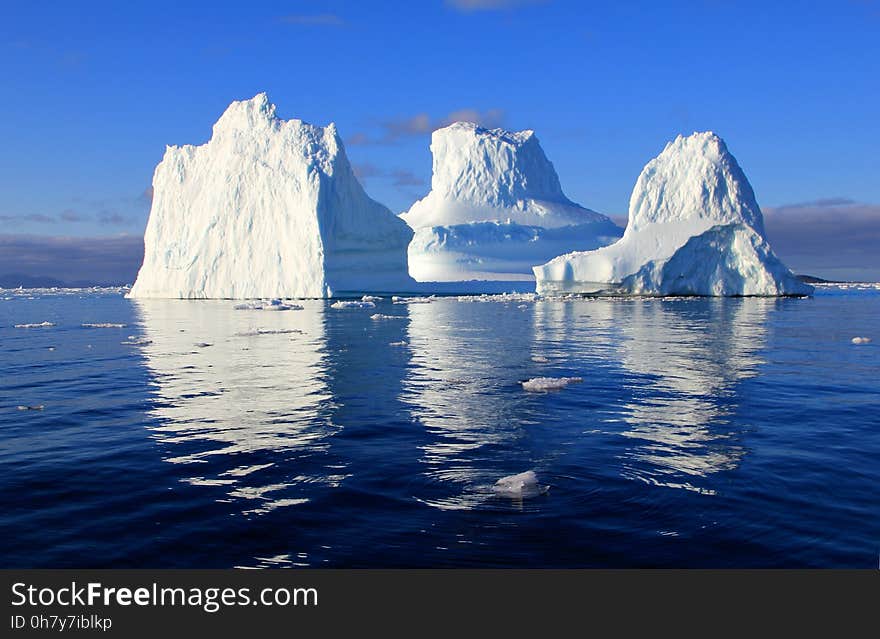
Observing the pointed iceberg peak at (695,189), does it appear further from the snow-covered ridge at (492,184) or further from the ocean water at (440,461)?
the snow-covered ridge at (492,184)

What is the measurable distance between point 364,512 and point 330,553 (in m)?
0.91

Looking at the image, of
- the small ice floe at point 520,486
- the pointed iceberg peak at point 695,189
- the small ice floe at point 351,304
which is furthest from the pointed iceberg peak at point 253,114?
the small ice floe at point 520,486

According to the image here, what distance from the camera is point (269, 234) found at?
171 ft

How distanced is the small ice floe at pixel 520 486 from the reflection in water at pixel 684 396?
1.11 meters

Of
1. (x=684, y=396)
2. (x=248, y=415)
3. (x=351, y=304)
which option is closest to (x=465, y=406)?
(x=248, y=415)

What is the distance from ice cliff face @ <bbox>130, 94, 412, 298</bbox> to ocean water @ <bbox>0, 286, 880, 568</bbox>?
34546mm

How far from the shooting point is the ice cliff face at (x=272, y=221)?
167ft

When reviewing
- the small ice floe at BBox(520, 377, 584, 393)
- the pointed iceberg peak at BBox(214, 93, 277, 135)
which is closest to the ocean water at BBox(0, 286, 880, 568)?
the small ice floe at BBox(520, 377, 584, 393)

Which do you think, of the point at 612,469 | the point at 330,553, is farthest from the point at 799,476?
the point at 330,553

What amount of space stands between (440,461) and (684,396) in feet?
18.7

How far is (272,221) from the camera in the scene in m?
52.2

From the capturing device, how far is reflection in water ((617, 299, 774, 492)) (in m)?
7.45

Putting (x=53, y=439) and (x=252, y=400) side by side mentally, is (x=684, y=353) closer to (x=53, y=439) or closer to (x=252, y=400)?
(x=252, y=400)
